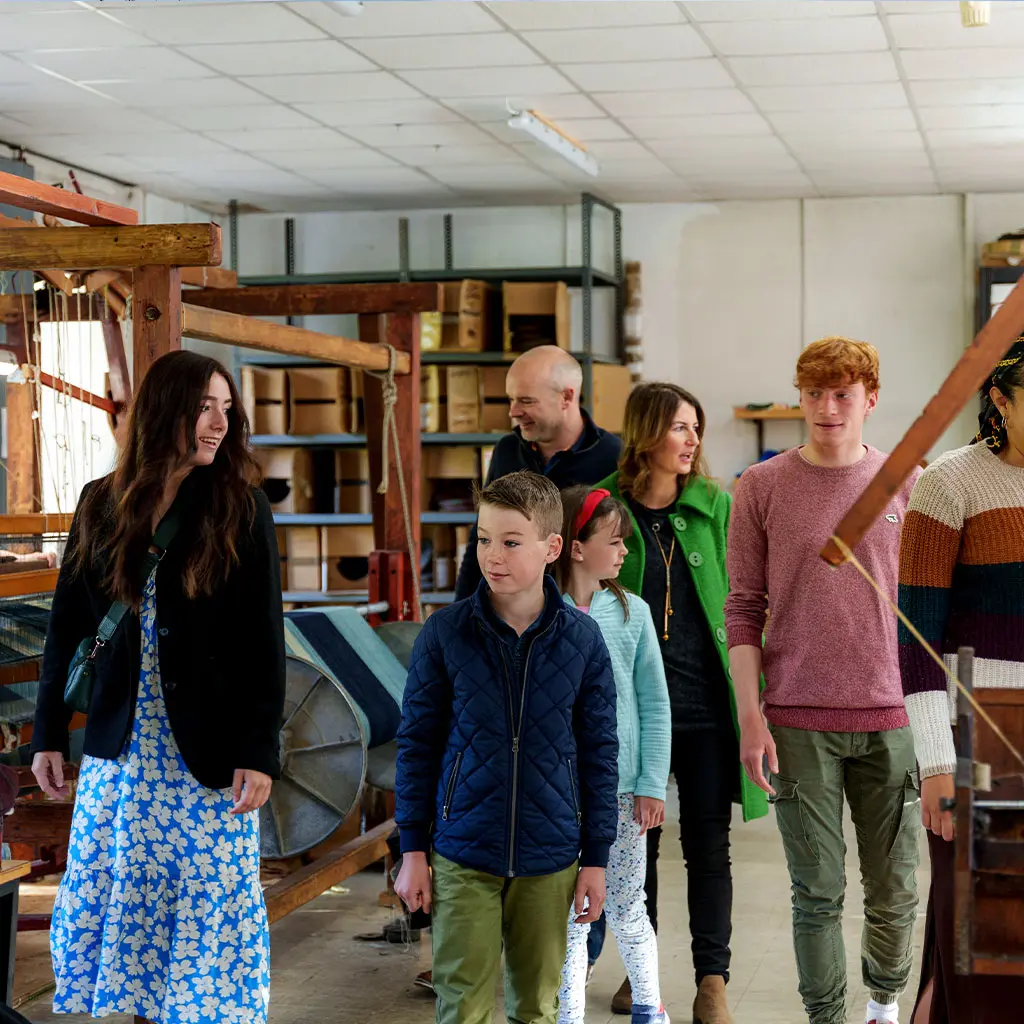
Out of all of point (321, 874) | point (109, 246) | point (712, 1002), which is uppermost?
point (109, 246)

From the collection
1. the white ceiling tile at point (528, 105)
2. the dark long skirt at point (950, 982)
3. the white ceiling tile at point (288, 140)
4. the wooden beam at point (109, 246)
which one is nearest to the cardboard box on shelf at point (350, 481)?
the white ceiling tile at point (288, 140)

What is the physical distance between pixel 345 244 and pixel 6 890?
6072 millimetres

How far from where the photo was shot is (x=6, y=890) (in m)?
2.81

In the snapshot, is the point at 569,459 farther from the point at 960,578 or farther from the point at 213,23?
the point at 213,23

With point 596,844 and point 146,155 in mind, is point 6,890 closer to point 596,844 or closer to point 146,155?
point 596,844

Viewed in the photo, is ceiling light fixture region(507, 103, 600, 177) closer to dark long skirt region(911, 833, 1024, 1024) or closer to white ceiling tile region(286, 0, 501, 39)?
white ceiling tile region(286, 0, 501, 39)

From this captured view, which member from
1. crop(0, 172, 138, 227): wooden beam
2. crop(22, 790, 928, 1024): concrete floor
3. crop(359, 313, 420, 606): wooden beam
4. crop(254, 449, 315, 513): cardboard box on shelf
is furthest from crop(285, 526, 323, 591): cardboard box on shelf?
crop(0, 172, 138, 227): wooden beam

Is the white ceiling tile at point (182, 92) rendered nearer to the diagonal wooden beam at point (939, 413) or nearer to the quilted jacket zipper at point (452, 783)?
the quilted jacket zipper at point (452, 783)

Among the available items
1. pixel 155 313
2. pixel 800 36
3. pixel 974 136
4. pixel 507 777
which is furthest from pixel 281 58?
pixel 507 777

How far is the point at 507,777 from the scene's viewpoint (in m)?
2.37

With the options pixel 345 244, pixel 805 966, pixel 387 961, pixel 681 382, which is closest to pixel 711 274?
pixel 681 382

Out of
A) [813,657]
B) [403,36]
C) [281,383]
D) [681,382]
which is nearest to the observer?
[813,657]

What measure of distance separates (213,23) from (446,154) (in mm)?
2140

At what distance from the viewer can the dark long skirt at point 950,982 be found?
1804 millimetres
